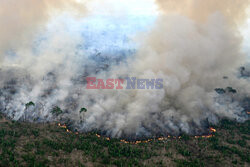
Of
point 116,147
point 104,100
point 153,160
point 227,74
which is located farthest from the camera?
point 227,74

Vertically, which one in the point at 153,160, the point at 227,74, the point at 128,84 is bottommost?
the point at 153,160

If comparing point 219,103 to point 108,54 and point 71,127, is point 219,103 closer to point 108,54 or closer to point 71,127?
point 71,127

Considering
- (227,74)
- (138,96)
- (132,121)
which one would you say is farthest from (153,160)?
(227,74)

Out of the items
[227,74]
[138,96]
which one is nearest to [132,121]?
[138,96]

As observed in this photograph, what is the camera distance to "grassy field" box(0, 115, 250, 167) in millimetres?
76938

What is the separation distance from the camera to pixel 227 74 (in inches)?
6093

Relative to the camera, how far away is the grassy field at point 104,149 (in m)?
76.9

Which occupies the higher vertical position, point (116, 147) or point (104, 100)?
point (104, 100)

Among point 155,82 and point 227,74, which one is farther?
point 227,74

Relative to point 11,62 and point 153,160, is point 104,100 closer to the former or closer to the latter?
point 153,160

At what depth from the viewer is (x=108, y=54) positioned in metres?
190

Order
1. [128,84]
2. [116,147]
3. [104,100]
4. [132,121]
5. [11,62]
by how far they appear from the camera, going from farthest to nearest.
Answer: [11,62], [128,84], [104,100], [132,121], [116,147]

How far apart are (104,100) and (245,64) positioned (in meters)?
131

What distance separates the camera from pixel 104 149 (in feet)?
283
